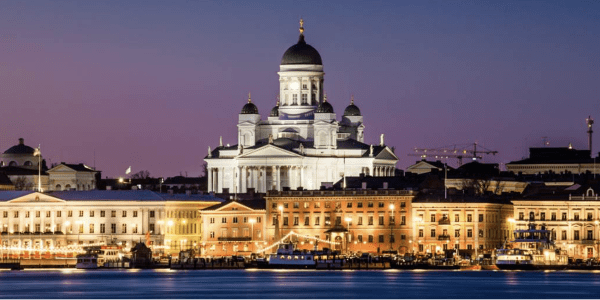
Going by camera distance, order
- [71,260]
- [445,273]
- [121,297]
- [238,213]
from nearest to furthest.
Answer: [121,297] < [445,273] < [71,260] < [238,213]

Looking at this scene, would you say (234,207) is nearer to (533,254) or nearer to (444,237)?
(444,237)

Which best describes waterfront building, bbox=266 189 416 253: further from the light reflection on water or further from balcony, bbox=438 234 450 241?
the light reflection on water

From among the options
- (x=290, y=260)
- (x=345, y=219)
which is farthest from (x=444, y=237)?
(x=290, y=260)

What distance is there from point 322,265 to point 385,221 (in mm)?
19324

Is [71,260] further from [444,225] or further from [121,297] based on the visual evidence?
[121,297]

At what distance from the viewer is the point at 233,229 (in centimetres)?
19412

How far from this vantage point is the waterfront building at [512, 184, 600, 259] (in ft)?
591

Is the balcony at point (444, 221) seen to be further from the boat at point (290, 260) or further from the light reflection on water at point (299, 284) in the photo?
the light reflection on water at point (299, 284)

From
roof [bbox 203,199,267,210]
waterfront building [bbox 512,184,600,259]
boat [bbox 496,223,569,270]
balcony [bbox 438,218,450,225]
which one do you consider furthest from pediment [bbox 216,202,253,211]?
boat [bbox 496,223,569,270]

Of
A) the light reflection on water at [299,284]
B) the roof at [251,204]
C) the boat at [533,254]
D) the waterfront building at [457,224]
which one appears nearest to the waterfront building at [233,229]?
the roof at [251,204]

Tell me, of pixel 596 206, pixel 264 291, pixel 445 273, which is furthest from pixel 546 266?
pixel 264 291

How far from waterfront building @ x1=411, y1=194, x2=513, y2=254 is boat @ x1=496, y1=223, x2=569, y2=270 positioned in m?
15.6

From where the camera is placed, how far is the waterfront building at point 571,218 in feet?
591

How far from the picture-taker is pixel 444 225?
18500 cm
